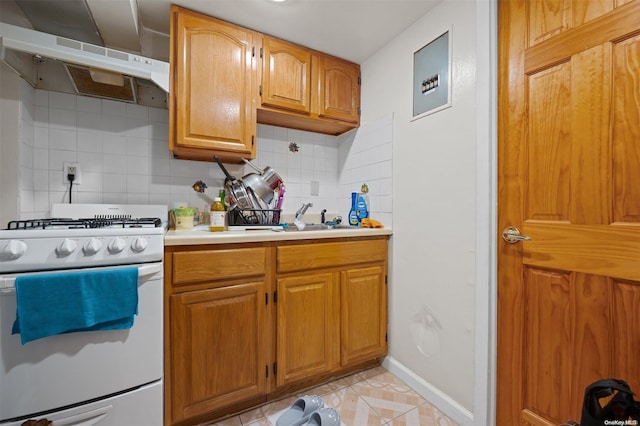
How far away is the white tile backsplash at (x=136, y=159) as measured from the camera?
1.49 metres

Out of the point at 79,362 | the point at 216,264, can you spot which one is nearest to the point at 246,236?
the point at 216,264

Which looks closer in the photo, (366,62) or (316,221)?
(366,62)

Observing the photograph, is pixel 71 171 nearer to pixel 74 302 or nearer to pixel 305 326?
pixel 74 302

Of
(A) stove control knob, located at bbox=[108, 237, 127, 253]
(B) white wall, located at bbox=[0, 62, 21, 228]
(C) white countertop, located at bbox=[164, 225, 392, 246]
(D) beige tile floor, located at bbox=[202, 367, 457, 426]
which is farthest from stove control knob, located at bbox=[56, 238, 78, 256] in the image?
(D) beige tile floor, located at bbox=[202, 367, 457, 426]

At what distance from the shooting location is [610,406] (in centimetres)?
69

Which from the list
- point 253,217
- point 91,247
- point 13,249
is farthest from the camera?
point 253,217

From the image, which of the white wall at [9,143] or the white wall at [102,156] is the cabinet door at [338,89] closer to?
the white wall at [102,156]

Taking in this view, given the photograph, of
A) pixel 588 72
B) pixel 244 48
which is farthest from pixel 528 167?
pixel 244 48

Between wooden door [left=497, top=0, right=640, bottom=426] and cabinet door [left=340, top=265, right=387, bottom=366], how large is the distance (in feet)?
2.25

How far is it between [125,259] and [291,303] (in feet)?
2.61

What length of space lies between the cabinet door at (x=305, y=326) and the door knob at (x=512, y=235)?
891mm

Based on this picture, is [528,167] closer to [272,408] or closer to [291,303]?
[291,303]

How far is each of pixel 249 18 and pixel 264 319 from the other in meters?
1.72

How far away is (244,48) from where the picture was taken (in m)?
1.69
